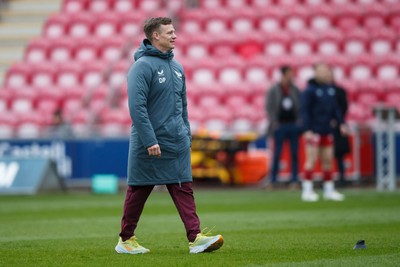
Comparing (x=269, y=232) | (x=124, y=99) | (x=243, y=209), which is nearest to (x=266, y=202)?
(x=243, y=209)

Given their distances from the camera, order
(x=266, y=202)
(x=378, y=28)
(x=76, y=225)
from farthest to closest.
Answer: (x=378, y=28)
(x=266, y=202)
(x=76, y=225)

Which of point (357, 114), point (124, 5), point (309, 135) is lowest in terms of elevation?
point (357, 114)

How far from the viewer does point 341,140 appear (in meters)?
20.5

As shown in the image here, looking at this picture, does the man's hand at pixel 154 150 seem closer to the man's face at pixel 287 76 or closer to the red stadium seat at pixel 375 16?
the man's face at pixel 287 76

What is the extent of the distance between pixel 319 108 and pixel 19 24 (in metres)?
15.5

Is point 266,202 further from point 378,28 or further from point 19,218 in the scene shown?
point 378,28

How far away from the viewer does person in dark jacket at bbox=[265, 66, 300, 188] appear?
20.8m

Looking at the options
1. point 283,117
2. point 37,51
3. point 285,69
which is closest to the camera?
point 285,69

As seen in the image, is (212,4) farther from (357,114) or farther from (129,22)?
(357,114)

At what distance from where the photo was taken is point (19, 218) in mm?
14234

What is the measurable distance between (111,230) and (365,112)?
13383 mm

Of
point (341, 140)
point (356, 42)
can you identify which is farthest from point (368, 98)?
point (341, 140)

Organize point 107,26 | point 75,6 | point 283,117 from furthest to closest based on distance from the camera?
point 75,6, point 107,26, point 283,117

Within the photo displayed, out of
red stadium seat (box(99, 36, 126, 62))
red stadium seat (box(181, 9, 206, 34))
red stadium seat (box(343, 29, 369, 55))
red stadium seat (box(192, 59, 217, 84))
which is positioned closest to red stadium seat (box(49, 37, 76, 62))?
red stadium seat (box(99, 36, 126, 62))
